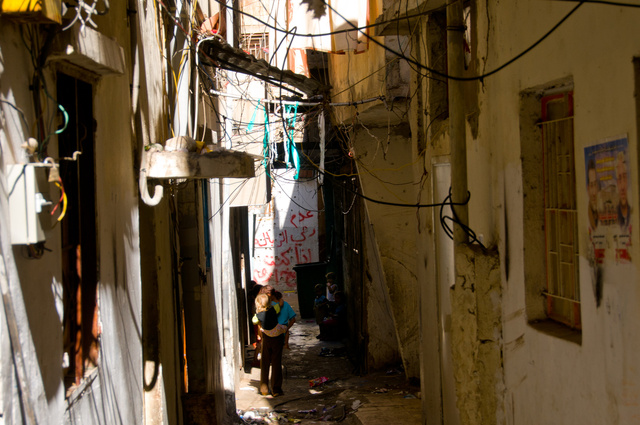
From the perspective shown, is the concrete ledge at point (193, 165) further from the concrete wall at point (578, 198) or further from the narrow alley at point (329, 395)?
the narrow alley at point (329, 395)

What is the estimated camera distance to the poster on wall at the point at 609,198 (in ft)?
11.4

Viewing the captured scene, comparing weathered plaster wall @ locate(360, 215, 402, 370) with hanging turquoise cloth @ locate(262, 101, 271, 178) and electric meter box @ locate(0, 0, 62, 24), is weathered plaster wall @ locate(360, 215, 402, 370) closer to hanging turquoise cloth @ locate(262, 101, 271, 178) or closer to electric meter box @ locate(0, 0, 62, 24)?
hanging turquoise cloth @ locate(262, 101, 271, 178)

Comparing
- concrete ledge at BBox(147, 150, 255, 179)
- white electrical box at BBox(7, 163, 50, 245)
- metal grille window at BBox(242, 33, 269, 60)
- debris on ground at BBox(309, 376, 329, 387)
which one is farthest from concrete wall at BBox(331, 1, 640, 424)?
metal grille window at BBox(242, 33, 269, 60)

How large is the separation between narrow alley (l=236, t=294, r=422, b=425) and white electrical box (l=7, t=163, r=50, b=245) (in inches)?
266

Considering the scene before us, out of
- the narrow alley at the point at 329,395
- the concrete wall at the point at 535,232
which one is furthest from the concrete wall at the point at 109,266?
the narrow alley at the point at 329,395

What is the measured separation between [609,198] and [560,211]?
3.32 feet

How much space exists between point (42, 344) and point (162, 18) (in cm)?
460

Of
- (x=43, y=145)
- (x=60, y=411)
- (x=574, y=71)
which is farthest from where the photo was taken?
(x=574, y=71)

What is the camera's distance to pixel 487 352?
5.54 metres

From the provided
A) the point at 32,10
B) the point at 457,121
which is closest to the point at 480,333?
the point at 457,121

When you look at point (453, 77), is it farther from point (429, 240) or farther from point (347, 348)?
point (347, 348)

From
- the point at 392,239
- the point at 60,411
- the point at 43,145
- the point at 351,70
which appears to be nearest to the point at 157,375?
the point at 60,411

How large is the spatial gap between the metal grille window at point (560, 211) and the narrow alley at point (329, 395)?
15.2ft

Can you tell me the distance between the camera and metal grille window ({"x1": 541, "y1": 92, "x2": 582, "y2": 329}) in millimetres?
4480
